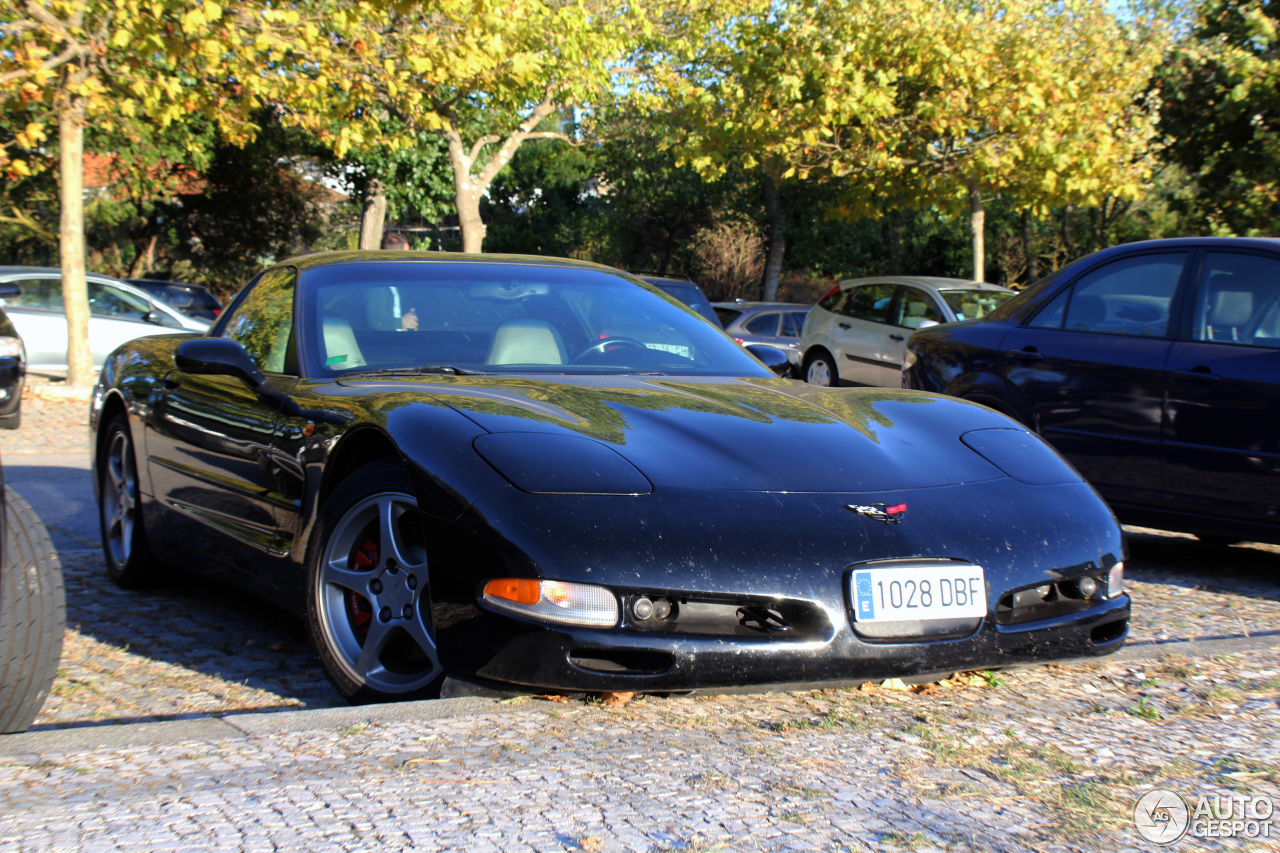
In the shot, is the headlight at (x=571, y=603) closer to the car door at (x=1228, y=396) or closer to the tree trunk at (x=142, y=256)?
the car door at (x=1228, y=396)

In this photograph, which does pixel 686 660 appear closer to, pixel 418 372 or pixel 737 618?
pixel 737 618

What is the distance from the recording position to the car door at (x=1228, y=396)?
15.9ft

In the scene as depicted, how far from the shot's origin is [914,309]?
1309cm

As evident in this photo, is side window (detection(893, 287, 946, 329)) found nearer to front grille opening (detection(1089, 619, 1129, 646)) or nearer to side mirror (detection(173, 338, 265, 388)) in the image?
front grille opening (detection(1089, 619, 1129, 646))

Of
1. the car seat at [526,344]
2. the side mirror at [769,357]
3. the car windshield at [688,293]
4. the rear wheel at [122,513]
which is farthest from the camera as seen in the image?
the car windshield at [688,293]

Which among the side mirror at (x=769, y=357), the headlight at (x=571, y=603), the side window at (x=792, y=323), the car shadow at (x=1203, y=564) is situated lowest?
the car shadow at (x=1203, y=564)

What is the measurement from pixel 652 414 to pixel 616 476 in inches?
18.8

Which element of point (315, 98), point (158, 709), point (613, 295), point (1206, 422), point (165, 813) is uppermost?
point (315, 98)

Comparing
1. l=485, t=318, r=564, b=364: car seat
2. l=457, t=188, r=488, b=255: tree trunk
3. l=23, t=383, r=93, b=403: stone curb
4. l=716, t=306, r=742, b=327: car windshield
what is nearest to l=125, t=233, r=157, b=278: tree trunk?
l=457, t=188, r=488, b=255: tree trunk

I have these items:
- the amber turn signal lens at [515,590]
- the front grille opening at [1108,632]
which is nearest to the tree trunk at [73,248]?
the amber turn signal lens at [515,590]

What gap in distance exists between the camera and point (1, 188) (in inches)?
1069

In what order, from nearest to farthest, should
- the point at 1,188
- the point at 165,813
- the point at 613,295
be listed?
the point at 165,813 → the point at 613,295 → the point at 1,188

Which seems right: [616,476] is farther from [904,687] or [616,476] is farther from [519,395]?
[904,687]

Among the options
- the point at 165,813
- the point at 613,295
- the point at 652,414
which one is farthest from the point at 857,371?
the point at 165,813
